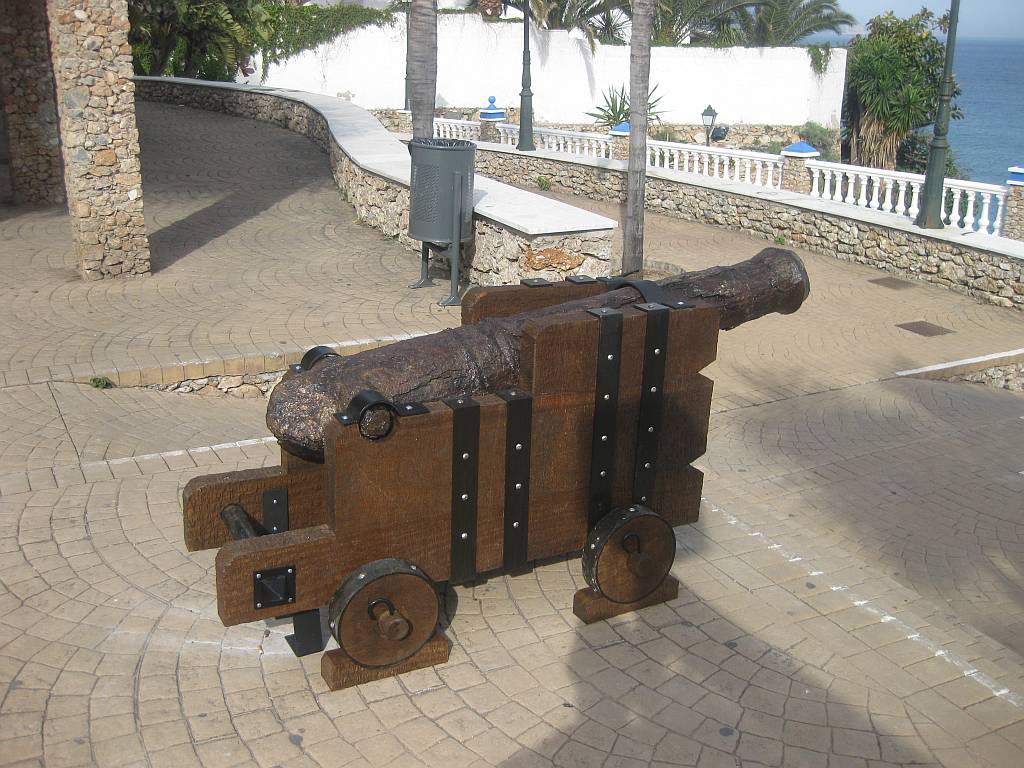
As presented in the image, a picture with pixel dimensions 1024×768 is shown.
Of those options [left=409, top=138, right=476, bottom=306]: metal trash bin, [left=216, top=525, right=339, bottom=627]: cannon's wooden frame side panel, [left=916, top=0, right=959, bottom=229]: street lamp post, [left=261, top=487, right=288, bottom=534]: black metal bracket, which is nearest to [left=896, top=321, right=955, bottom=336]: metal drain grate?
[left=916, top=0, right=959, bottom=229]: street lamp post

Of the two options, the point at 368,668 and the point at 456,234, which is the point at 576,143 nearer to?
the point at 456,234

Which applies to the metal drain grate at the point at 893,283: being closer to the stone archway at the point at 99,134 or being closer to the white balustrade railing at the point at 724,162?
the white balustrade railing at the point at 724,162

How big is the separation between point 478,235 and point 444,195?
22.1 inches

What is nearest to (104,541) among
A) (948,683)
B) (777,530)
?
(777,530)

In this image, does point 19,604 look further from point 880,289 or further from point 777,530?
point 880,289

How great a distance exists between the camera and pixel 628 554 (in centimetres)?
444

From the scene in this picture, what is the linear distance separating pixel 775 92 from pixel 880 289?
34077 millimetres

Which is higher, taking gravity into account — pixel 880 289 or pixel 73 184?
pixel 73 184

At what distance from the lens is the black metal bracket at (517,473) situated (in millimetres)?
4117

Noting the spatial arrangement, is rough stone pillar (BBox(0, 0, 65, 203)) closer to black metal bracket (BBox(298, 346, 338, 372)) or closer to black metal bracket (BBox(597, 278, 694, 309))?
black metal bracket (BBox(298, 346, 338, 372))

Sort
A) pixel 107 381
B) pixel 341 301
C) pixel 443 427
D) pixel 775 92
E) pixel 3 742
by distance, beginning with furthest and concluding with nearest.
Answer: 1. pixel 775 92
2. pixel 341 301
3. pixel 107 381
4. pixel 443 427
5. pixel 3 742

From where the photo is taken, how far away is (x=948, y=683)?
416cm

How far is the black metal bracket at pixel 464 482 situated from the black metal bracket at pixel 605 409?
55 centimetres

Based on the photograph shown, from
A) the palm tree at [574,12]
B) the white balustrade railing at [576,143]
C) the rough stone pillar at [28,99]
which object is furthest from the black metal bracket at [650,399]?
the palm tree at [574,12]
